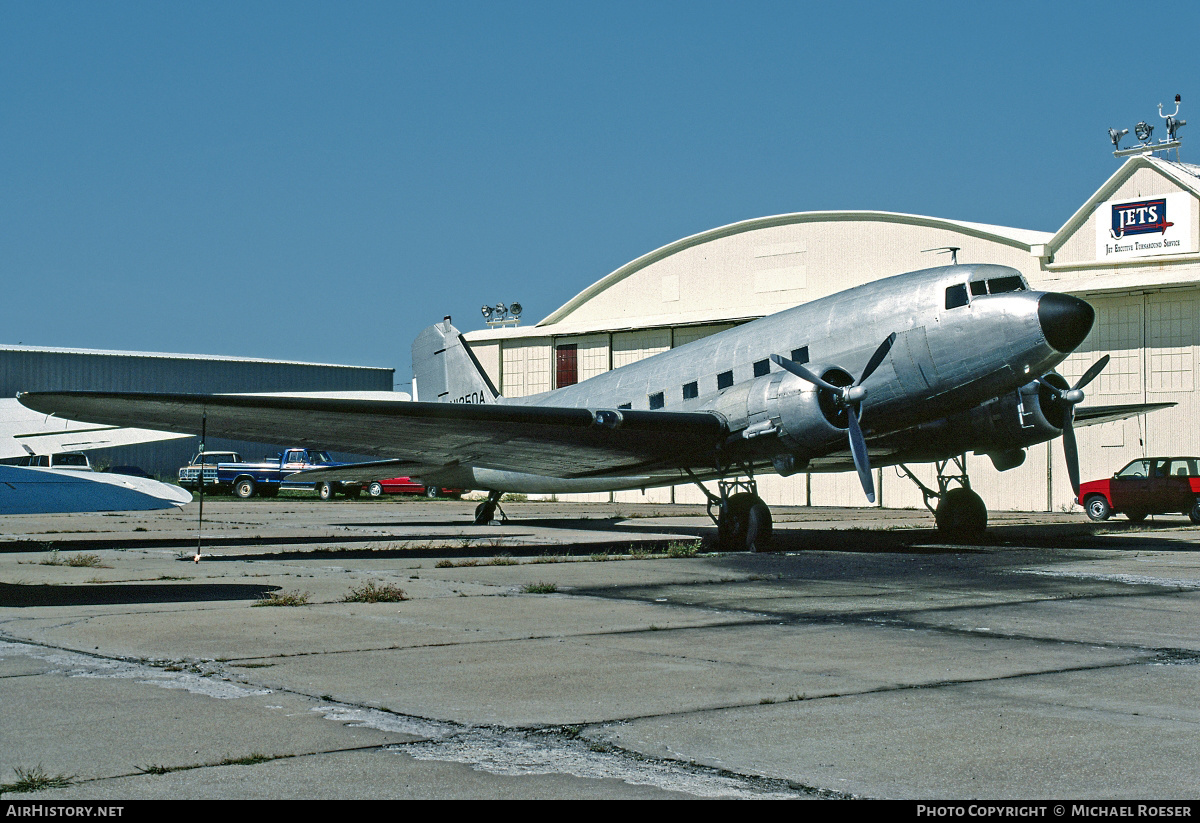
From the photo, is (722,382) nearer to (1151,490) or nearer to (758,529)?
(758,529)

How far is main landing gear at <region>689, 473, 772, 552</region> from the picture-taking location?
17.8m

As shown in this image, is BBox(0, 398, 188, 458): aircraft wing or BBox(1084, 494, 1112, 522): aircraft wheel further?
BBox(1084, 494, 1112, 522): aircraft wheel

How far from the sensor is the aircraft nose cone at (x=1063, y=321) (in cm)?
1517

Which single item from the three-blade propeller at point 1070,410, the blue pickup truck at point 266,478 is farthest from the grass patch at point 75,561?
the blue pickup truck at point 266,478

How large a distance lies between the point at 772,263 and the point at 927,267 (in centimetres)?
834

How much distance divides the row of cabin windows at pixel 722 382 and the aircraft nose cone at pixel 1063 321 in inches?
148

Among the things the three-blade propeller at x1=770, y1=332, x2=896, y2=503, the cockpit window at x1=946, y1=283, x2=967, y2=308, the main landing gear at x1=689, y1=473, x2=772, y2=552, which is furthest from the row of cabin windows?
the cockpit window at x1=946, y1=283, x2=967, y2=308

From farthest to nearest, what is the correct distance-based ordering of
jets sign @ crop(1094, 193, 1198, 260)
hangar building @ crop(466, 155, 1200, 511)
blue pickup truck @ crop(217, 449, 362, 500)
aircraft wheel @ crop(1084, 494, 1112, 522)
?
blue pickup truck @ crop(217, 449, 362, 500)
hangar building @ crop(466, 155, 1200, 511)
jets sign @ crop(1094, 193, 1198, 260)
aircraft wheel @ crop(1084, 494, 1112, 522)

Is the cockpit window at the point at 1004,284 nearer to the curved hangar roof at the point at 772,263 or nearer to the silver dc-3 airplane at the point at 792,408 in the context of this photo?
the silver dc-3 airplane at the point at 792,408

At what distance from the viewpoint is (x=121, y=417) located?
1656cm

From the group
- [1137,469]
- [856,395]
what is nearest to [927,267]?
[1137,469]

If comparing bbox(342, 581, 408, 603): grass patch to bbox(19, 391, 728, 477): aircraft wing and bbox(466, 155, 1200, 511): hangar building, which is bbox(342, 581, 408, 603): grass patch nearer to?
bbox(19, 391, 728, 477): aircraft wing

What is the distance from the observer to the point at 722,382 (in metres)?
18.9

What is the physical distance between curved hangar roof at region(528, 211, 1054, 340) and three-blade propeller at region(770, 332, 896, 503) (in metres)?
20.7
